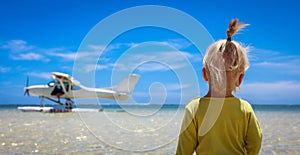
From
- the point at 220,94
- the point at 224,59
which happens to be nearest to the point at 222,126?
the point at 220,94

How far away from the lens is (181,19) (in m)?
A: 2.84

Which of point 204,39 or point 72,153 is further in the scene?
point 72,153

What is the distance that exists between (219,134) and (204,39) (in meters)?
0.80

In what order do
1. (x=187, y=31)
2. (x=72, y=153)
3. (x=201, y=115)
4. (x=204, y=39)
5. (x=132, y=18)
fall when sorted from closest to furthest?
(x=201, y=115)
(x=204, y=39)
(x=187, y=31)
(x=132, y=18)
(x=72, y=153)

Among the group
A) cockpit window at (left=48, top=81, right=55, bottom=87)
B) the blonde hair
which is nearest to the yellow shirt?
the blonde hair

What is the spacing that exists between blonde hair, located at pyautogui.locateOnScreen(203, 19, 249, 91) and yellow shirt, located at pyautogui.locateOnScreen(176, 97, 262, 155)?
125 mm

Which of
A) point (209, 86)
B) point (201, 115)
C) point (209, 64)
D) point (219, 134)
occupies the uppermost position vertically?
point (209, 64)

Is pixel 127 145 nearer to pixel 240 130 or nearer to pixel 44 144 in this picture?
pixel 44 144

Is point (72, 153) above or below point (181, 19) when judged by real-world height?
below

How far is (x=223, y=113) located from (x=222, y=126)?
0.08 meters

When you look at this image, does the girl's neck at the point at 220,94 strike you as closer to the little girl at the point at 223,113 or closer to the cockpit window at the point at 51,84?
the little girl at the point at 223,113

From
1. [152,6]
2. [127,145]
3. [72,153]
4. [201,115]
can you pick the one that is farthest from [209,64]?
[127,145]

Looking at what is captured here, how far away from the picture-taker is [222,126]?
6.42 feet

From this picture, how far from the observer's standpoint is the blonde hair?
76.5 inches
